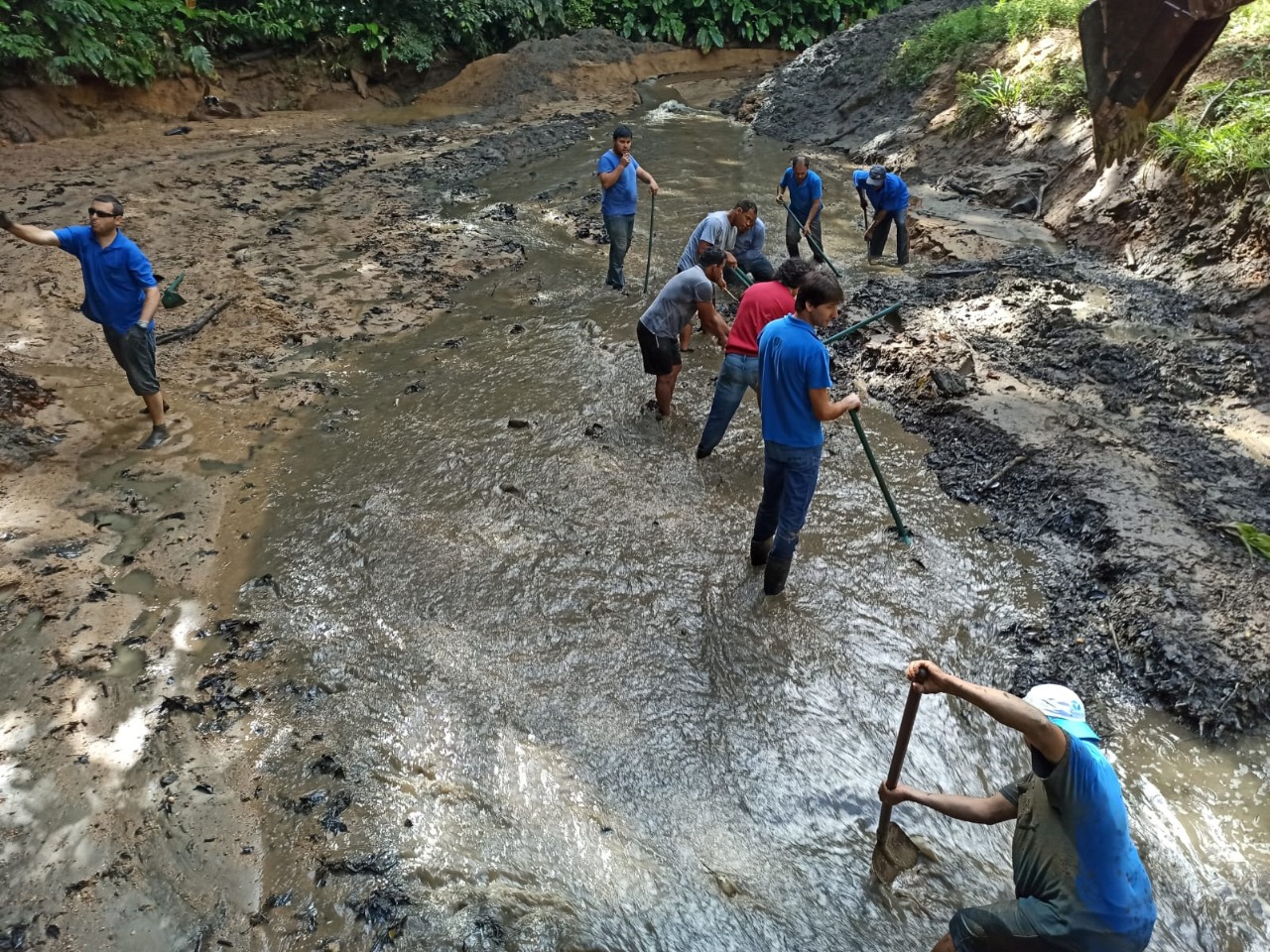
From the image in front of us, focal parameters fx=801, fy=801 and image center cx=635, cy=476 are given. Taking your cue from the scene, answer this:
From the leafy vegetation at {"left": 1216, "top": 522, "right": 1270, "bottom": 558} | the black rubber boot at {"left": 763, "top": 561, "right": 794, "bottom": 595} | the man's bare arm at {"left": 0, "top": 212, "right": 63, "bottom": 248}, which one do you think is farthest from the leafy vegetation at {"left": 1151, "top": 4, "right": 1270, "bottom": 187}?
the man's bare arm at {"left": 0, "top": 212, "right": 63, "bottom": 248}

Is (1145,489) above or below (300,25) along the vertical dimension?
below

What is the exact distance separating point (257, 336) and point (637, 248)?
16.9ft

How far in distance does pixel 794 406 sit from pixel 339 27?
1719 centimetres

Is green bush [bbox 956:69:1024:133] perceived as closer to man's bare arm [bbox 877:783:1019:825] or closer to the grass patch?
the grass patch

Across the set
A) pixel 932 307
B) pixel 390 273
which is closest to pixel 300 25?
pixel 390 273

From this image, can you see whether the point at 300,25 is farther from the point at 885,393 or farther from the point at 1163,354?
the point at 1163,354

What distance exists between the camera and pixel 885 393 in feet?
25.0

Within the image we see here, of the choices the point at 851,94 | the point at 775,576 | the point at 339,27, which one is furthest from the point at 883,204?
the point at 339,27

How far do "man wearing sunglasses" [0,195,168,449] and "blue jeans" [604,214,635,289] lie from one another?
15.8 ft

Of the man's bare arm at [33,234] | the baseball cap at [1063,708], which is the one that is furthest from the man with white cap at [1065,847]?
the man's bare arm at [33,234]

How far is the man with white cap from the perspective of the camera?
8.08 feet

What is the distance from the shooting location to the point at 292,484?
617 cm

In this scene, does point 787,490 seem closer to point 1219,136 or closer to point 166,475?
Result: point 166,475

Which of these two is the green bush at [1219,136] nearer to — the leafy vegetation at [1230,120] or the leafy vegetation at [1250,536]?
the leafy vegetation at [1230,120]
